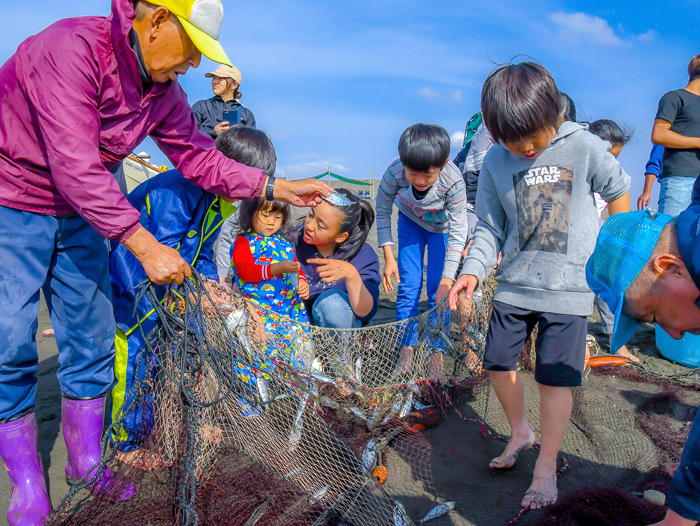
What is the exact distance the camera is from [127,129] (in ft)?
6.86

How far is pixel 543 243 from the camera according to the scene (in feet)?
7.65

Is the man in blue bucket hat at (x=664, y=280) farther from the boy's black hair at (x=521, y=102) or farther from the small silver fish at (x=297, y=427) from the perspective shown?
the small silver fish at (x=297, y=427)

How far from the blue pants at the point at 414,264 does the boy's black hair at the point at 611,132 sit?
1893 millimetres

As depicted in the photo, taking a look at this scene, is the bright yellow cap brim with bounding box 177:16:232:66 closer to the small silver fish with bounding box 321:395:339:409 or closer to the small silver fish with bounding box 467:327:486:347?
the small silver fish with bounding box 321:395:339:409

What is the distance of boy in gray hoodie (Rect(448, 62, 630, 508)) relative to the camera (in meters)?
2.15

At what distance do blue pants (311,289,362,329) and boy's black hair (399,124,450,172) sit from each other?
40.0 inches

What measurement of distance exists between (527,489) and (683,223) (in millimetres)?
1517

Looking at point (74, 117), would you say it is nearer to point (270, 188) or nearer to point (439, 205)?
point (270, 188)

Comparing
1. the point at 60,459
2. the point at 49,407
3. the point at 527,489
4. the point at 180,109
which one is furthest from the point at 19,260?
the point at 527,489

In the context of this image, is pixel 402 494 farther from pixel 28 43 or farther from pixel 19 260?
pixel 28 43

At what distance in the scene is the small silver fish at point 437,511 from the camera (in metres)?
2.07

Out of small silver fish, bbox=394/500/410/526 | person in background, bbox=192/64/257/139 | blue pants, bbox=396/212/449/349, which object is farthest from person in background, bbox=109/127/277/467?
person in background, bbox=192/64/257/139

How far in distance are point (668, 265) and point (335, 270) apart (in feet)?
7.00

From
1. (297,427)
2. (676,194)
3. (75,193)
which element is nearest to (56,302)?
(75,193)
